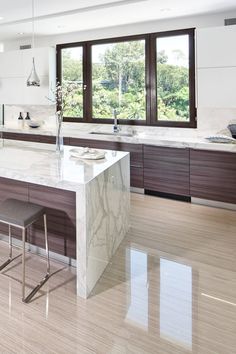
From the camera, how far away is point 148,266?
282 centimetres

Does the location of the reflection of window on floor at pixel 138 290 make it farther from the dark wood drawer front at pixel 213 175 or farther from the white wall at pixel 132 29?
the white wall at pixel 132 29

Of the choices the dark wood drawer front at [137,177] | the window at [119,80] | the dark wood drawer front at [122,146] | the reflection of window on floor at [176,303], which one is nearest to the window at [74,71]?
the window at [119,80]

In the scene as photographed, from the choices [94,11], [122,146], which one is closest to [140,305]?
[122,146]

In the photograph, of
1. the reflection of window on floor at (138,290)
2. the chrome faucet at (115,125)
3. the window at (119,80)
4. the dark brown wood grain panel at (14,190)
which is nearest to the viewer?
the reflection of window on floor at (138,290)

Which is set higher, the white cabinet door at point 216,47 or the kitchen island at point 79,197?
the white cabinet door at point 216,47

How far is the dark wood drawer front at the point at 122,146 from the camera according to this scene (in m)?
4.79

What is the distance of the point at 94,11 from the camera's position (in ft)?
14.3

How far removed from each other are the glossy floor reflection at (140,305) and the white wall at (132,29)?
308cm

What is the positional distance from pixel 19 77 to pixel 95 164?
4.08 meters

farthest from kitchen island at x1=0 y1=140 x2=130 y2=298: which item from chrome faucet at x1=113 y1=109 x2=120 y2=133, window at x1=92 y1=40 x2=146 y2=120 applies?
window at x1=92 y1=40 x2=146 y2=120

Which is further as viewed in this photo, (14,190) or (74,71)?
(74,71)

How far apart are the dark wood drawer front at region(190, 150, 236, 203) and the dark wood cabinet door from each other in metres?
2.25

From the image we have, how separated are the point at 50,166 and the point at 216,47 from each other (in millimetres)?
2772

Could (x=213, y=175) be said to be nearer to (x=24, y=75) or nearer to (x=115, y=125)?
(x=115, y=125)
